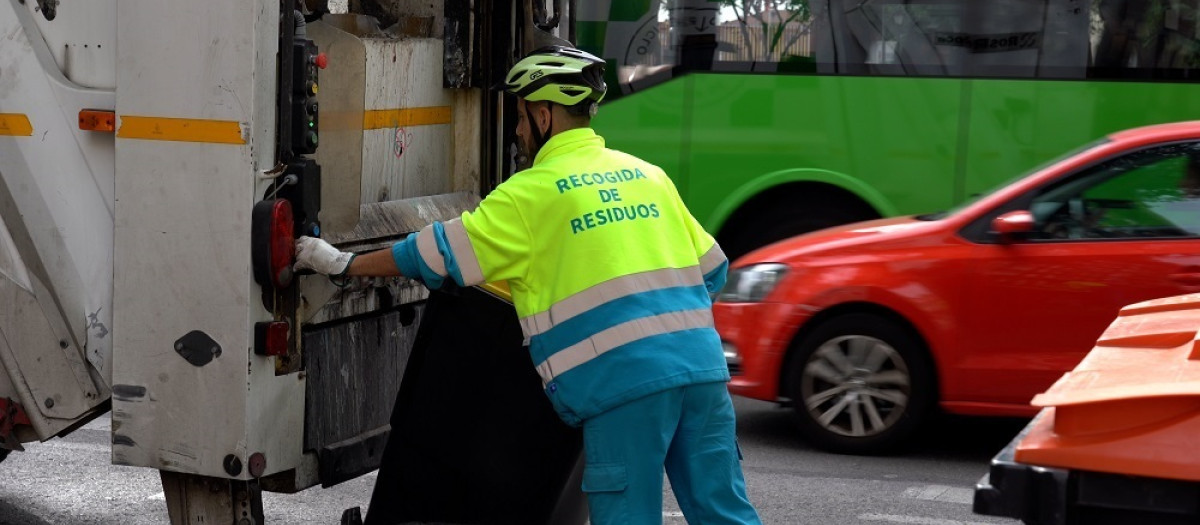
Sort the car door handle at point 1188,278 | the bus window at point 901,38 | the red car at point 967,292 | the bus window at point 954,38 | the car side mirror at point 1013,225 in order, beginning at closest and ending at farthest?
the car door handle at point 1188,278
the red car at point 967,292
the car side mirror at point 1013,225
the bus window at point 901,38
the bus window at point 954,38

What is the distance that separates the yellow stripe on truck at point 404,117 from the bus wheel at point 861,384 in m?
2.80

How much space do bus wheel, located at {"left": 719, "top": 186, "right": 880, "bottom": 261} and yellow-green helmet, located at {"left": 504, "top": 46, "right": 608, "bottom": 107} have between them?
23.2ft

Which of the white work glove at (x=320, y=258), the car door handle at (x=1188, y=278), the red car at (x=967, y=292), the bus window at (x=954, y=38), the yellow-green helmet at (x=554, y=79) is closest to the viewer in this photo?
the yellow-green helmet at (x=554, y=79)

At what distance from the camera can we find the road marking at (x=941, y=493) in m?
6.70

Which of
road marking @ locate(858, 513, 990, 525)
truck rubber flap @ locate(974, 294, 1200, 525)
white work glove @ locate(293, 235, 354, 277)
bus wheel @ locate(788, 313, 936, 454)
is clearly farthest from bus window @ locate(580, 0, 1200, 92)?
truck rubber flap @ locate(974, 294, 1200, 525)

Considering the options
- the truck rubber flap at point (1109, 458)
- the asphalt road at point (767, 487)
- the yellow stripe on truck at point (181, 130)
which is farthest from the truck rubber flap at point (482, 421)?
the asphalt road at point (767, 487)

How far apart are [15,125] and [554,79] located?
1.51 metres

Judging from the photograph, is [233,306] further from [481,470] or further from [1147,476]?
[1147,476]

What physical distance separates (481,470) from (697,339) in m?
0.69

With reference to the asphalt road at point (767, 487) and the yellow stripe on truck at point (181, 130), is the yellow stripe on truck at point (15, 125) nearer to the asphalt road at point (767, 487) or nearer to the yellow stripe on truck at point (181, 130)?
the yellow stripe on truck at point (181, 130)

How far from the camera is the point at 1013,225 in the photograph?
712cm

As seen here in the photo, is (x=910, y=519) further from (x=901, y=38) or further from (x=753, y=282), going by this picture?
(x=901, y=38)

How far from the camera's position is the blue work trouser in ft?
12.9

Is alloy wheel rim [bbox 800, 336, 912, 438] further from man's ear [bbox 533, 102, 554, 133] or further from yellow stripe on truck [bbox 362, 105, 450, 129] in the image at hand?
man's ear [bbox 533, 102, 554, 133]
